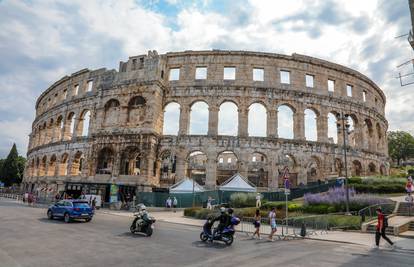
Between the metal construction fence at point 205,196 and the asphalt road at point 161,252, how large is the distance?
1319 cm

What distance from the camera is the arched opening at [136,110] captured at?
31614 millimetres

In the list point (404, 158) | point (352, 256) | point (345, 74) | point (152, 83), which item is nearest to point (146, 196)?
point (152, 83)

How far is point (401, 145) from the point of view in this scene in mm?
65500

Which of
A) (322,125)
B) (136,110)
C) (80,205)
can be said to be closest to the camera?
(80,205)

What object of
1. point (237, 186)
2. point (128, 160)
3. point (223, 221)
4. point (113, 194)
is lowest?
point (223, 221)

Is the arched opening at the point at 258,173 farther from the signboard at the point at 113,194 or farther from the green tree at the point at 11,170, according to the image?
the green tree at the point at 11,170

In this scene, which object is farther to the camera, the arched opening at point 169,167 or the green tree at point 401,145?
the green tree at point 401,145

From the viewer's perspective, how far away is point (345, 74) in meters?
35.6

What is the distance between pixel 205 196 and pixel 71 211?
13.3 metres

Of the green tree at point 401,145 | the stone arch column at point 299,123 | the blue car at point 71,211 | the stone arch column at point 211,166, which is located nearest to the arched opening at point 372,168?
the stone arch column at point 299,123

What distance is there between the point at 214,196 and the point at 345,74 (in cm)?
2340

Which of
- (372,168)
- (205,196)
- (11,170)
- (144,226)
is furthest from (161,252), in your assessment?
(11,170)

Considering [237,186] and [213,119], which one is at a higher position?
[213,119]

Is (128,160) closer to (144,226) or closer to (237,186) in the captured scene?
(237,186)
